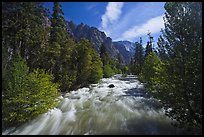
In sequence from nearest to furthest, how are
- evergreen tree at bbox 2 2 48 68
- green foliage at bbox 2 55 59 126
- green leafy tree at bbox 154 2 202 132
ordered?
green leafy tree at bbox 154 2 202 132
green foliage at bbox 2 55 59 126
evergreen tree at bbox 2 2 48 68

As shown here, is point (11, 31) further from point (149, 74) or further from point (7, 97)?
point (149, 74)

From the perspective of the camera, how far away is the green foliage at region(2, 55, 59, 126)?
38.1ft

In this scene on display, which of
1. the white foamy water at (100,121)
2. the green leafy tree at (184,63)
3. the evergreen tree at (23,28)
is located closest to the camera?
the green leafy tree at (184,63)

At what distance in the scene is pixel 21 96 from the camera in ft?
39.0

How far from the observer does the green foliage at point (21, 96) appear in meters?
11.6

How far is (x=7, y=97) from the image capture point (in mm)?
11781

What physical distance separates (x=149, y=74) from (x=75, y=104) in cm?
1097

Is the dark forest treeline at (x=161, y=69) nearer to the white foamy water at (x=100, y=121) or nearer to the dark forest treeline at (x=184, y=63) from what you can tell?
the dark forest treeline at (x=184, y=63)

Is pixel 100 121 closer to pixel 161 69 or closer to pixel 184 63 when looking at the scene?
pixel 161 69

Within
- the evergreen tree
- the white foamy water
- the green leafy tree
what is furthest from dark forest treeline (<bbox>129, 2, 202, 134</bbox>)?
the evergreen tree

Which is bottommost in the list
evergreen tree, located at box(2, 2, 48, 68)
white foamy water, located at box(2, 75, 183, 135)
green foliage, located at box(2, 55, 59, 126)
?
white foamy water, located at box(2, 75, 183, 135)

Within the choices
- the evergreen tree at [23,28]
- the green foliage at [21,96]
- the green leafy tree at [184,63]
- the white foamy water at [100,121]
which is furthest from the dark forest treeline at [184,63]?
the evergreen tree at [23,28]

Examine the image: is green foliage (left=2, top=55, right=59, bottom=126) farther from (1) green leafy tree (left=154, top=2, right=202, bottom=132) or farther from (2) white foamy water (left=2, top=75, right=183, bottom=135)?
(1) green leafy tree (left=154, top=2, right=202, bottom=132)

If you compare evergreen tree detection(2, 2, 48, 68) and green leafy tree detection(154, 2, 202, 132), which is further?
evergreen tree detection(2, 2, 48, 68)
